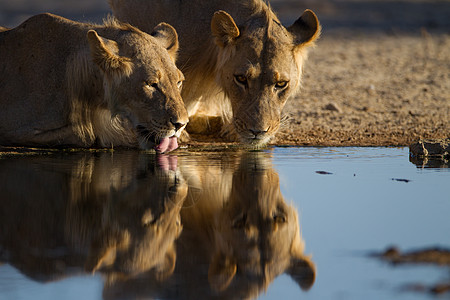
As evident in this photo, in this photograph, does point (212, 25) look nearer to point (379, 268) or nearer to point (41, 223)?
point (41, 223)

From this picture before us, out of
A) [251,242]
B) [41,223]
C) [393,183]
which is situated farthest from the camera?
[393,183]

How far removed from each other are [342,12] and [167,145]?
42.4ft

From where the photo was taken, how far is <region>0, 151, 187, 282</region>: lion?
286 cm

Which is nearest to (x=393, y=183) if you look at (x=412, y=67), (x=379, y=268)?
(x=379, y=268)

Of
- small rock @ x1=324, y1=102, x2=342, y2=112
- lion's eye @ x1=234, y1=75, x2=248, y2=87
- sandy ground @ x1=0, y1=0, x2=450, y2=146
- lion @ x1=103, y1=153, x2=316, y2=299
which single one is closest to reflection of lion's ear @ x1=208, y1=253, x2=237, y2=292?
lion @ x1=103, y1=153, x2=316, y2=299

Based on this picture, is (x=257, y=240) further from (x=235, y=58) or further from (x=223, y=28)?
(x=223, y=28)

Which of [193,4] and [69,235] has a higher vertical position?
[193,4]

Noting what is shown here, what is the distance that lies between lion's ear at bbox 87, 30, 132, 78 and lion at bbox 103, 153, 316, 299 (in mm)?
1272

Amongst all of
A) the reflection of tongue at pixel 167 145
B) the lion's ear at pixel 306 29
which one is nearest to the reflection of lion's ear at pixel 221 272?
the reflection of tongue at pixel 167 145

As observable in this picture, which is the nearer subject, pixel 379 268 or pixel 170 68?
pixel 379 268

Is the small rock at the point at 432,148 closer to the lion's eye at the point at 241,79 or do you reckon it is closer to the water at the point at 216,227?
the water at the point at 216,227

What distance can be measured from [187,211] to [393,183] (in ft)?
4.86

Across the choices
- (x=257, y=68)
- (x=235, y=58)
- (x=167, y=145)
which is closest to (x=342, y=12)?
(x=235, y=58)

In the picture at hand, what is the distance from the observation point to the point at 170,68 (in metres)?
5.81
